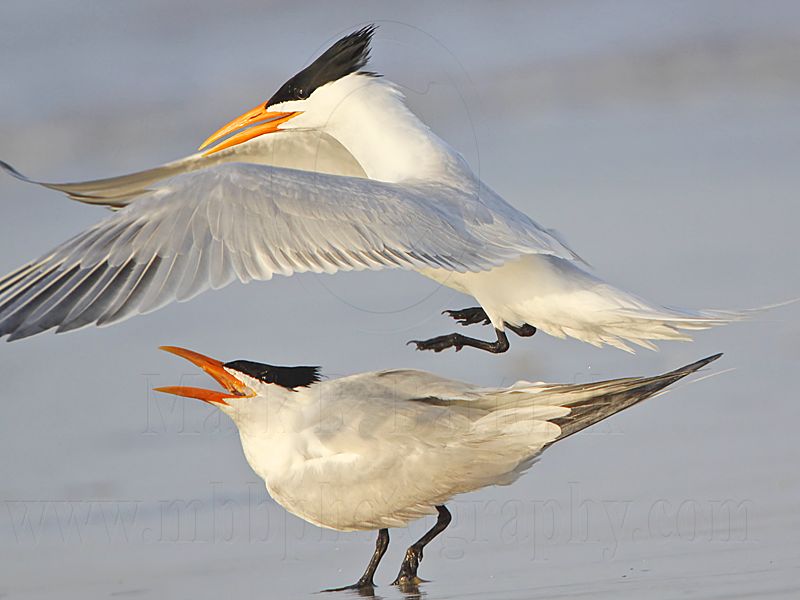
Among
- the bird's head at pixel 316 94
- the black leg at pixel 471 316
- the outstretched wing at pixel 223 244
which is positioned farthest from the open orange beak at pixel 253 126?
the outstretched wing at pixel 223 244

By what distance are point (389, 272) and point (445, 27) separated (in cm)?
419

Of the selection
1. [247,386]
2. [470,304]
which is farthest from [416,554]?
[470,304]

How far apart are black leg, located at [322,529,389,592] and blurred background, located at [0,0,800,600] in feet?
0.15

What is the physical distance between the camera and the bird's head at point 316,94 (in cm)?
550

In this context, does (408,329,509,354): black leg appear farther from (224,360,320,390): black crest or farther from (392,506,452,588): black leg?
(392,506,452,588): black leg

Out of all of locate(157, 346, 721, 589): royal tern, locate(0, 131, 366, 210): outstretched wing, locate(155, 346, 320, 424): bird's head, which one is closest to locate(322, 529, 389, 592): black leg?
locate(157, 346, 721, 589): royal tern

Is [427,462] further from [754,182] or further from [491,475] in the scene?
[754,182]

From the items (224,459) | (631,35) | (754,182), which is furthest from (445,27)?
(224,459)

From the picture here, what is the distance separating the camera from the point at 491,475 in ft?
13.3

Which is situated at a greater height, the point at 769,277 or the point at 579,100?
the point at 579,100

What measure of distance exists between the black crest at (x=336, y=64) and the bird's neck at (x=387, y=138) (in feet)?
0.29

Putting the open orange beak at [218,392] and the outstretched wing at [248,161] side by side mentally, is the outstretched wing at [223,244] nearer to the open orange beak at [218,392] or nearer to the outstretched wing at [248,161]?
the open orange beak at [218,392]

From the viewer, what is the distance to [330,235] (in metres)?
4.27

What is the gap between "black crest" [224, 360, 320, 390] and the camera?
4.41m
